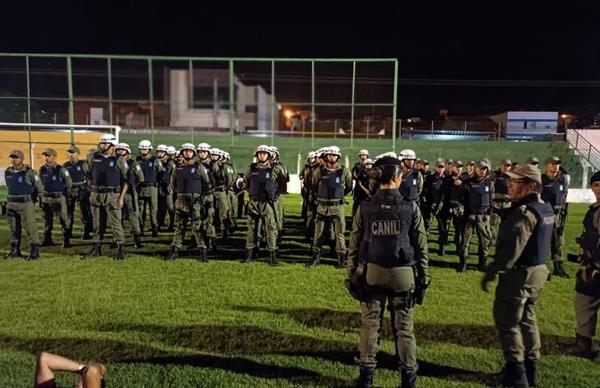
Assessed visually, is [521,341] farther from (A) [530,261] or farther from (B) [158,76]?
(B) [158,76]

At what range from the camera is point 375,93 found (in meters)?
20.2

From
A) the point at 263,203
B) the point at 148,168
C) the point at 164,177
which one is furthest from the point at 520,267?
the point at 164,177

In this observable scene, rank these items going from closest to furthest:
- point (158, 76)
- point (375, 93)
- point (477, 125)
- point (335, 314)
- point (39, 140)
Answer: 1. point (335, 314)
2. point (39, 140)
3. point (375, 93)
4. point (158, 76)
5. point (477, 125)

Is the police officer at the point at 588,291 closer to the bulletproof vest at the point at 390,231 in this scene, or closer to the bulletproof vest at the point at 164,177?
the bulletproof vest at the point at 390,231

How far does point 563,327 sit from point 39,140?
18686mm

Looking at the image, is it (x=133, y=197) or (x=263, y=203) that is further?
(x=133, y=197)

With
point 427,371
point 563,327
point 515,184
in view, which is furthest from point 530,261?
point 563,327

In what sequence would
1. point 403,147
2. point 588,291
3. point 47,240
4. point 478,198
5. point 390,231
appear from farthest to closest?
1. point 403,147
2. point 47,240
3. point 478,198
4. point 588,291
5. point 390,231

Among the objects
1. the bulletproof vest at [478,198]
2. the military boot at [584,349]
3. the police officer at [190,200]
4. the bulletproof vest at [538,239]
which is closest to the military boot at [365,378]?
the bulletproof vest at [538,239]

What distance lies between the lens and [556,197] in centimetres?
920

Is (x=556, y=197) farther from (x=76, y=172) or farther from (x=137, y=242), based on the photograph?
(x=76, y=172)

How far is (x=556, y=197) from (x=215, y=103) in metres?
18.1

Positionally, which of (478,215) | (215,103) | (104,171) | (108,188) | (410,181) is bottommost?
(478,215)

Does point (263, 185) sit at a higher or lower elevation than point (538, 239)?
higher
